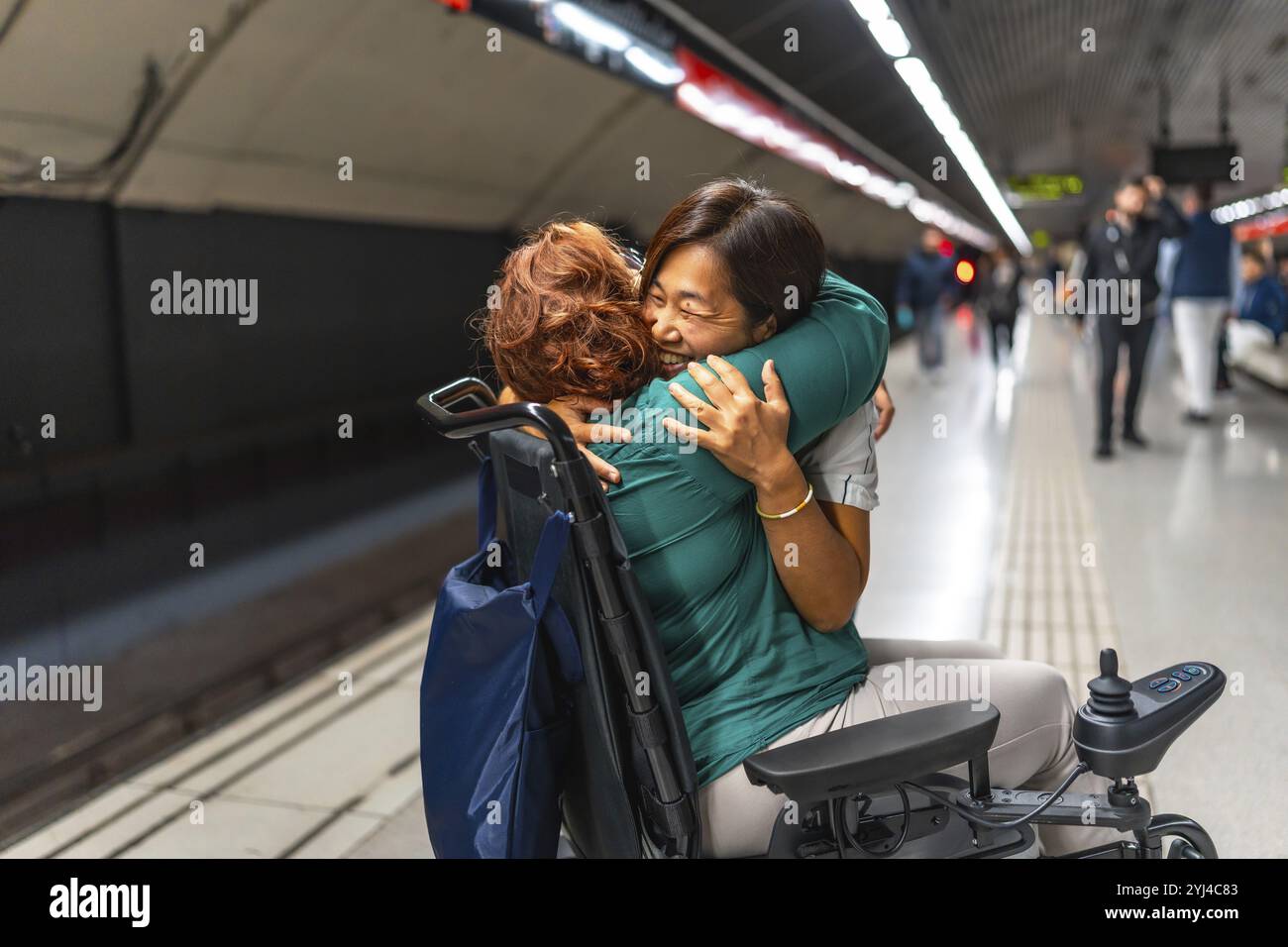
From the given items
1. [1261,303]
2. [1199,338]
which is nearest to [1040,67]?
[1261,303]

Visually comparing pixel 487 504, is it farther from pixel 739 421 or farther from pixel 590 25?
pixel 590 25

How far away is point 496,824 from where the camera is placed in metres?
1.35

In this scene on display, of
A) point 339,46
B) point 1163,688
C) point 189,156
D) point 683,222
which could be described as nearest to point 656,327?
point 683,222

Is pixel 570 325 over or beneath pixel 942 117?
beneath

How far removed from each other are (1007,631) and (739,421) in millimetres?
3105

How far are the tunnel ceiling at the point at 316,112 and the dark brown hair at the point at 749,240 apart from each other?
1983mm

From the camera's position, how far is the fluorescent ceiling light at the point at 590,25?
6.02m

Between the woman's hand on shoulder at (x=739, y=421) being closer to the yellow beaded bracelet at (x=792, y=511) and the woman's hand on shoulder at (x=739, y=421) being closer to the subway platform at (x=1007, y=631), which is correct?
the yellow beaded bracelet at (x=792, y=511)

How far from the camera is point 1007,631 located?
13.5ft

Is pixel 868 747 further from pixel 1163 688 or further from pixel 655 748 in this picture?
pixel 1163 688

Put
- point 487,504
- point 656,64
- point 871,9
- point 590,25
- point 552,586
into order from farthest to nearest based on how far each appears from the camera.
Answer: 1. point 656,64
2. point 590,25
3. point 871,9
4. point 487,504
5. point 552,586

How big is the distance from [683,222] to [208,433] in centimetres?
752

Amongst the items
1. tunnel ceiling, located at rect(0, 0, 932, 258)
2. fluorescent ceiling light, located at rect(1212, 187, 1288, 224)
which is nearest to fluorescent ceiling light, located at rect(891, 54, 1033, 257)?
tunnel ceiling, located at rect(0, 0, 932, 258)

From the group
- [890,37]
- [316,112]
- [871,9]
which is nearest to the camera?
A: [871,9]
